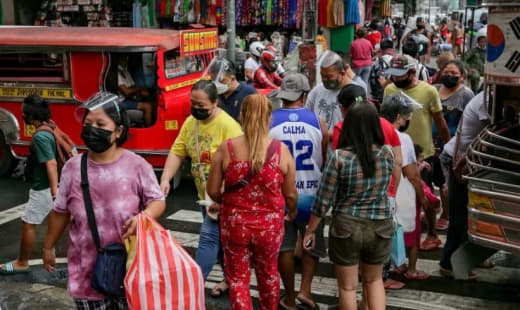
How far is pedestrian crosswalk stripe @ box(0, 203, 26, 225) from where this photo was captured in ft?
25.3

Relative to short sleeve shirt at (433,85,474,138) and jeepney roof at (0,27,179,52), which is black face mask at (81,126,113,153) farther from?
jeepney roof at (0,27,179,52)

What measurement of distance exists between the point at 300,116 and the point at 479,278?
2.33m

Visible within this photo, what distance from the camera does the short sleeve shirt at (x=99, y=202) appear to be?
3.44m

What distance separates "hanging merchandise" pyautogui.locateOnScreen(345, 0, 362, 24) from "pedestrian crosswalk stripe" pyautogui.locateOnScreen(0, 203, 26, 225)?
11714mm

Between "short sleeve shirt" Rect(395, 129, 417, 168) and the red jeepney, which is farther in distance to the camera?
the red jeepney

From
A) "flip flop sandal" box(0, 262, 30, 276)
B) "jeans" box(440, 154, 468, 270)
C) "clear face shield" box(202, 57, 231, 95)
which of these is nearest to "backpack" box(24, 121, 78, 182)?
"flip flop sandal" box(0, 262, 30, 276)

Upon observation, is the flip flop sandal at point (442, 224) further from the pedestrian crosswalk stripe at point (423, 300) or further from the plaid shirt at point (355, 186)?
the plaid shirt at point (355, 186)

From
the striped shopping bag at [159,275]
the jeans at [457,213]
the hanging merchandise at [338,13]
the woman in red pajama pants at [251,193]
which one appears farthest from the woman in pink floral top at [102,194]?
the hanging merchandise at [338,13]

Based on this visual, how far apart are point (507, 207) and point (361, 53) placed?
10.8 m

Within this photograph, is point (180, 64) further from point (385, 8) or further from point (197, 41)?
point (385, 8)

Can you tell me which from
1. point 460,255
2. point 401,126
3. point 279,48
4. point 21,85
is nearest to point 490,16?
point 401,126

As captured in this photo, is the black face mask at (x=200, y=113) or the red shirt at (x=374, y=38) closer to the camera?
the black face mask at (x=200, y=113)

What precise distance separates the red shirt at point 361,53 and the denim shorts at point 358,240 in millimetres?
10915

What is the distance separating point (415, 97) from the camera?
6.40 m
